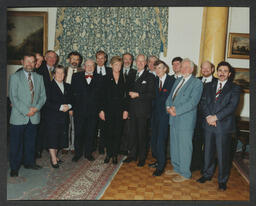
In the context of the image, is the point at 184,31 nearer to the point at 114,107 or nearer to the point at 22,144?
the point at 114,107

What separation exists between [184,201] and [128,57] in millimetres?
2649

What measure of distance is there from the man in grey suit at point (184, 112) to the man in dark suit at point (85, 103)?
3.94ft

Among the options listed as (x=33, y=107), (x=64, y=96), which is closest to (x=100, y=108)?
(x=64, y=96)

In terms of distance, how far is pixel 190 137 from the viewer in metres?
3.17

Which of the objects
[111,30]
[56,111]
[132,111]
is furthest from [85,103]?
[111,30]

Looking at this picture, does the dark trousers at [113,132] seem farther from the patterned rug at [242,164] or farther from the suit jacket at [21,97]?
the patterned rug at [242,164]

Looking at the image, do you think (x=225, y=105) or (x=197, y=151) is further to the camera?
Answer: (x=197, y=151)

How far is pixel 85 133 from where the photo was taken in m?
3.80

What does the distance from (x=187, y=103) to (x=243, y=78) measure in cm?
278

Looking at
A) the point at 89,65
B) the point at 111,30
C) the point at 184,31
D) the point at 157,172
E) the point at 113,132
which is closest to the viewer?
the point at 157,172

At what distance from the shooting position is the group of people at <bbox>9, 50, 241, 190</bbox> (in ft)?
9.87

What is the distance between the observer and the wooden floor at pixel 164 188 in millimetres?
2789

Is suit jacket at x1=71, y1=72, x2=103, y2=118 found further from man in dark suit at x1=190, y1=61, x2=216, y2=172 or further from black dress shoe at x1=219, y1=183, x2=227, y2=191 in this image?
black dress shoe at x1=219, y1=183, x2=227, y2=191

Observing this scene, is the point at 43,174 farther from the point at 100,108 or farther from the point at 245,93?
the point at 245,93
